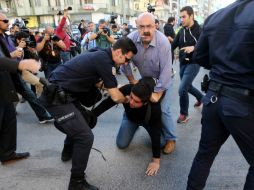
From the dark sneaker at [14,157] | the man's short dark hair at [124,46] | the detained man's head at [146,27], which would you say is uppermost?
the detained man's head at [146,27]

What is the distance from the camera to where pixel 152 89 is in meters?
2.89

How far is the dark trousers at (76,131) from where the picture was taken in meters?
2.57

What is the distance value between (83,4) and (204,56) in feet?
151

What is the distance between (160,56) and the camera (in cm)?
318

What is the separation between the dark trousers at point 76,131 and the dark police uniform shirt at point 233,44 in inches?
51.2

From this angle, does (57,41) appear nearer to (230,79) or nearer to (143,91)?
(143,91)

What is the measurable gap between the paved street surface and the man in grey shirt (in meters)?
0.38

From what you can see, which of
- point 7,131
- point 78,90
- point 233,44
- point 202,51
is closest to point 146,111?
point 78,90

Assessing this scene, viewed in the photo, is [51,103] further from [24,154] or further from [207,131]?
[207,131]

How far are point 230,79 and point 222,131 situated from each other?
16.3 inches

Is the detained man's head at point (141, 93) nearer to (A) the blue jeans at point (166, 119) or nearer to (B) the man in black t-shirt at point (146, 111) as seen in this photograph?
(B) the man in black t-shirt at point (146, 111)

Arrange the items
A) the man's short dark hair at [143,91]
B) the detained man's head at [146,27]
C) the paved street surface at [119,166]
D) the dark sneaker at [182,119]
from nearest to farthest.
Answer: the man's short dark hair at [143,91]
the paved street surface at [119,166]
the detained man's head at [146,27]
the dark sneaker at [182,119]

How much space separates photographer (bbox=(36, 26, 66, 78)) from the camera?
561cm

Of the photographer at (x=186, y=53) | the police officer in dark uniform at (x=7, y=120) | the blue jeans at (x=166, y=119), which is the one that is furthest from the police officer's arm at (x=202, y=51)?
the police officer in dark uniform at (x=7, y=120)
